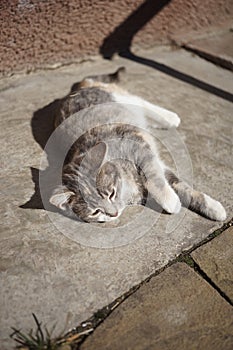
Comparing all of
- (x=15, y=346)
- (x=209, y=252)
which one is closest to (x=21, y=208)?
(x=15, y=346)

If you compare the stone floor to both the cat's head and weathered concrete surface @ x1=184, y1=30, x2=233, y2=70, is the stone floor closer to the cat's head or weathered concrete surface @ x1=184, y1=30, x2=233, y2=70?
the cat's head

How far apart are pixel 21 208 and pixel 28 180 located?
27 cm

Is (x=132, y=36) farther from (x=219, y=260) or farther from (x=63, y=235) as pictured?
(x=219, y=260)

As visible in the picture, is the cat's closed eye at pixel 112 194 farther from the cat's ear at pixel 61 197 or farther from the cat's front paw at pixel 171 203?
the cat's front paw at pixel 171 203

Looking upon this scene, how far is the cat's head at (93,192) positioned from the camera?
2209mm

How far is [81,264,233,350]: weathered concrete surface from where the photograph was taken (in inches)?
68.1

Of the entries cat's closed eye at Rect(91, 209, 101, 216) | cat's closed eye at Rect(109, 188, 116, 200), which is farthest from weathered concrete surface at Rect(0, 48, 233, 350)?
cat's closed eye at Rect(109, 188, 116, 200)

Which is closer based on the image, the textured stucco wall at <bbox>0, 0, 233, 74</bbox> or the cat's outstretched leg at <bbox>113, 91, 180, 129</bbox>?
the cat's outstretched leg at <bbox>113, 91, 180, 129</bbox>

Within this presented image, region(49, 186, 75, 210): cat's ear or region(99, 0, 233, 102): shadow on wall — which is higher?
region(99, 0, 233, 102): shadow on wall

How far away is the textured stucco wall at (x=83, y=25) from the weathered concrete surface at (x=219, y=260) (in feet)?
8.61

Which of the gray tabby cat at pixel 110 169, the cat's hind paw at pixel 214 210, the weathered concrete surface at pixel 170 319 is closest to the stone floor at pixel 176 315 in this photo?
the weathered concrete surface at pixel 170 319

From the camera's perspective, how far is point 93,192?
2.23 metres

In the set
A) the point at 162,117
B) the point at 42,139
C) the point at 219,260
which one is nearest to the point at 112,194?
the point at 219,260

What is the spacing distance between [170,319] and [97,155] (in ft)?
3.40
